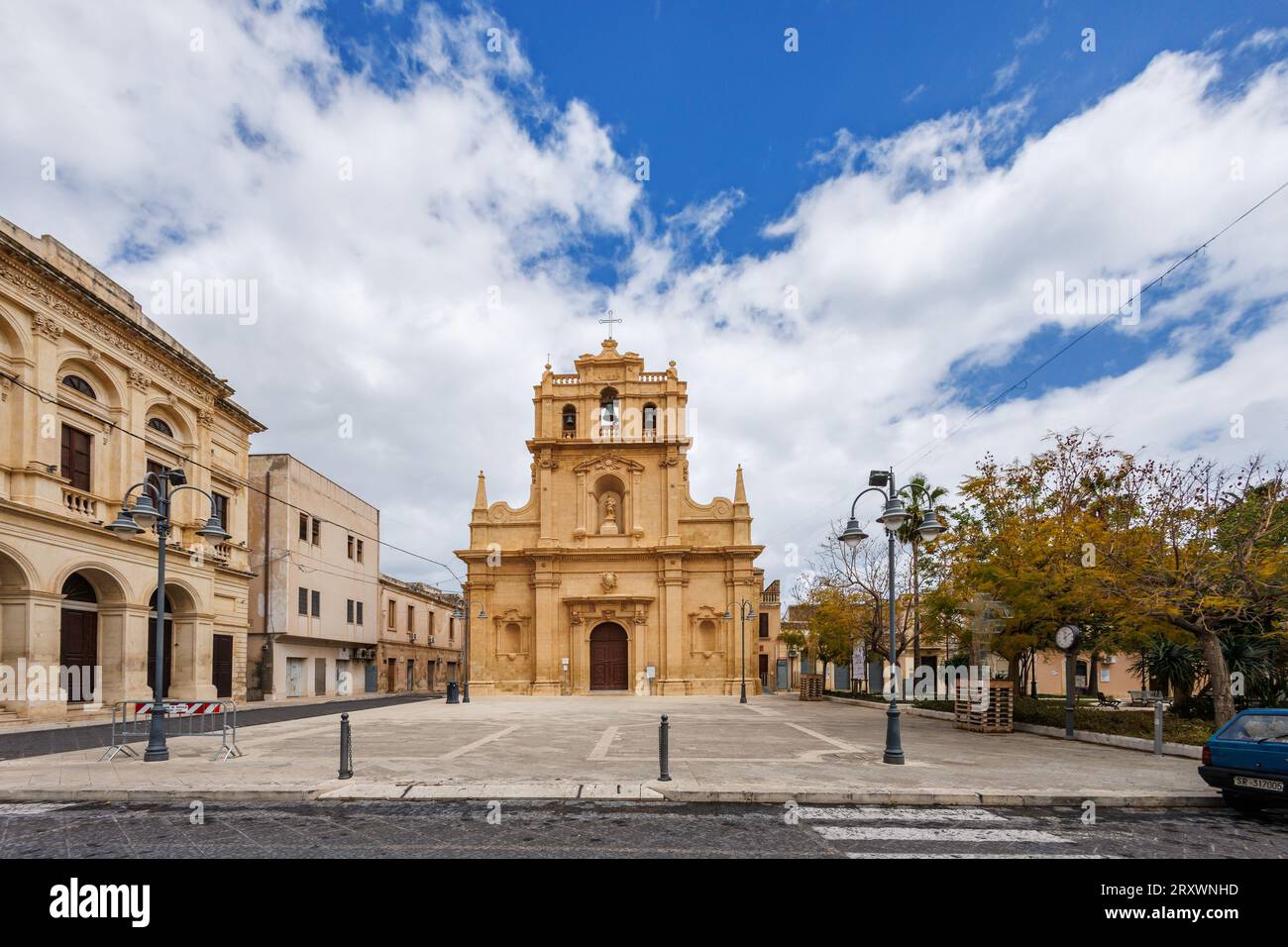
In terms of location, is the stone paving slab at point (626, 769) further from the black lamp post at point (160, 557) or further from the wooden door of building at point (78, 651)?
the wooden door of building at point (78, 651)

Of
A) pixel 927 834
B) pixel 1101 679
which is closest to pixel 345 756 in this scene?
pixel 927 834

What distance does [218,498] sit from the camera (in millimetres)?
32062

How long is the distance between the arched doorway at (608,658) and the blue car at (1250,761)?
3702 cm

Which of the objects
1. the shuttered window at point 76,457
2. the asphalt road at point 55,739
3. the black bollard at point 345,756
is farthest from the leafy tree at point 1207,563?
the shuttered window at point 76,457

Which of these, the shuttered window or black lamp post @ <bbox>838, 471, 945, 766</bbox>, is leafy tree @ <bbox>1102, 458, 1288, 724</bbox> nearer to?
black lamp post @ <bbox>838, 471, 945, 766</bbox>

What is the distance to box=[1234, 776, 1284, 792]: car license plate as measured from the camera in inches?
358

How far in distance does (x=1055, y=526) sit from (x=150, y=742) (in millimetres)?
18118

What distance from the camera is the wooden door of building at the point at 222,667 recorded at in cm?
3089

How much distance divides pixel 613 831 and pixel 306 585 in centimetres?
3547

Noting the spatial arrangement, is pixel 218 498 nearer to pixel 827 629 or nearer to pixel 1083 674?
pixel 827 629

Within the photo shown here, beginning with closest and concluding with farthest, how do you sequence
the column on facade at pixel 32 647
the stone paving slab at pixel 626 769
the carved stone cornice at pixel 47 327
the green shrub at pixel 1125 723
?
1. the stone paving slab at pixel 626 769
2. the green shrub at pixel 1125 723
3. the column on facade at pixel 32 647
4. the carved stone cornice at pixel 47 327

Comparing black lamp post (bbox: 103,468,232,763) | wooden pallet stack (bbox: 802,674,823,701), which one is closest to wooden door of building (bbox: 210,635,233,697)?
black lamp post (bbox: 103,468,232,763)
